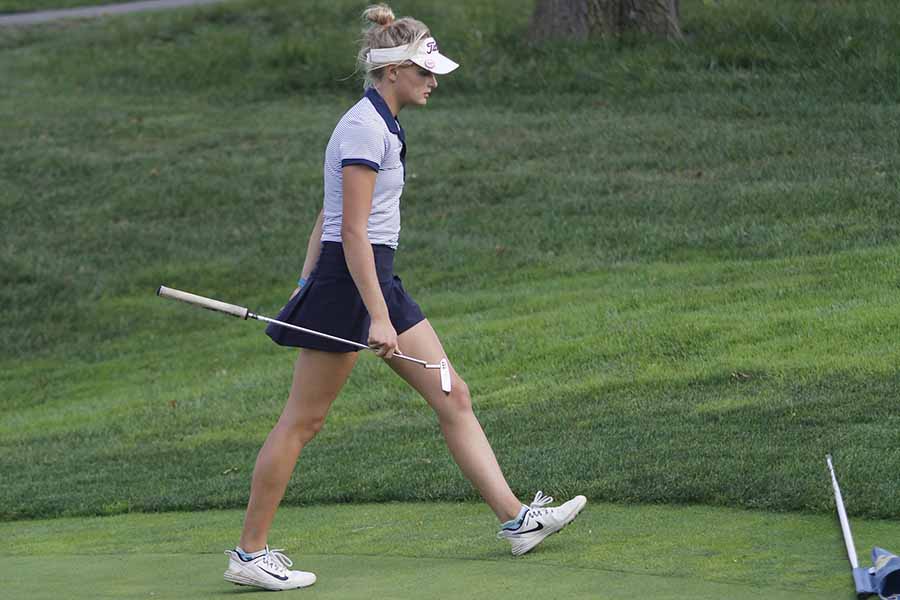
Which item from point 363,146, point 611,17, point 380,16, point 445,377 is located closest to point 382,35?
point 380,16

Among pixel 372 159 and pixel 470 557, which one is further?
pixel 470 557

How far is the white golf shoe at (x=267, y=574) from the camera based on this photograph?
508cm

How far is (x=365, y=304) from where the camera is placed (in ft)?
16.4

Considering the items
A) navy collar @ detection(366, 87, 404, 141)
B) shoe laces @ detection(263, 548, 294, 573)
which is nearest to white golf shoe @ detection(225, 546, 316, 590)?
shoe laces @ detection(263, 548, 294, 573)

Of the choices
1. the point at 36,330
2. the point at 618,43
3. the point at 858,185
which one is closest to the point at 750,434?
the point at 858,185

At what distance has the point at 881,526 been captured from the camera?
544 centimetres

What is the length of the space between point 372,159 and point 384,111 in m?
0.25

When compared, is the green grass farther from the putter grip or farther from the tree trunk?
the putter grip

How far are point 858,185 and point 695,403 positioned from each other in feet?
19.4

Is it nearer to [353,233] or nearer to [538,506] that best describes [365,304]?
[353,233]

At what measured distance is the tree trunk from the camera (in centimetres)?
1948

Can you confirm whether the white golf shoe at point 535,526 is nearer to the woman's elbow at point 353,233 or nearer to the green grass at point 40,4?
the woman's elbow at point 353,233

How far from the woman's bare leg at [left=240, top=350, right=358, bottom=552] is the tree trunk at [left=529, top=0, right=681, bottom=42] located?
49.5 ft

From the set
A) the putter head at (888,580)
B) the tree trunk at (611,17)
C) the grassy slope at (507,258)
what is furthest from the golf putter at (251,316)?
the tree trunk at (611,17)
